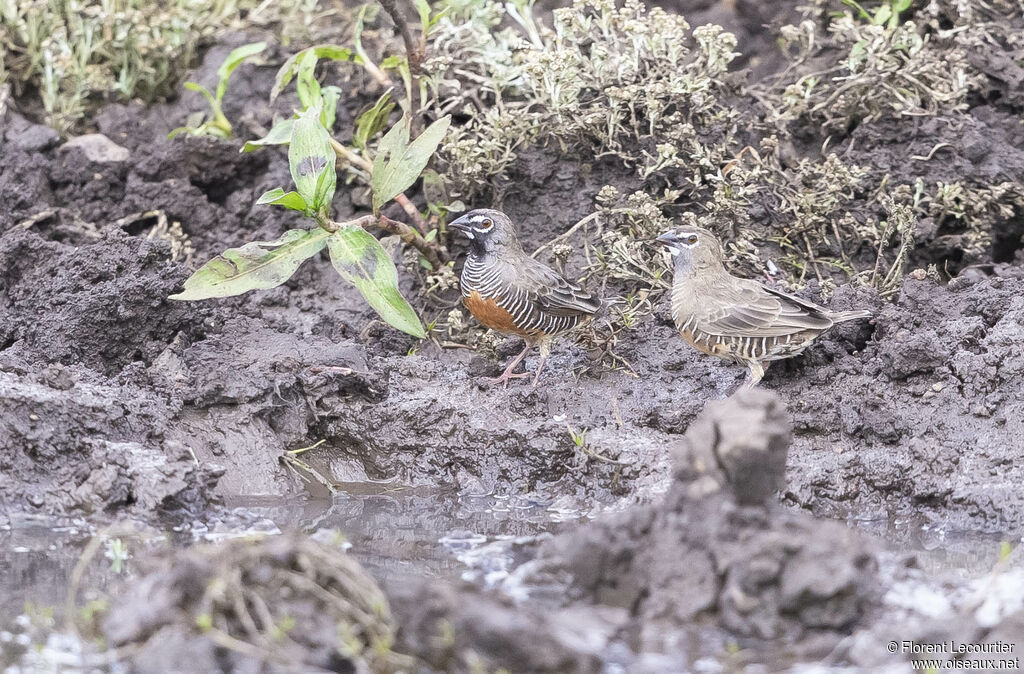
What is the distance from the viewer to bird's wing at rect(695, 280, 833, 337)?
6.59 metres

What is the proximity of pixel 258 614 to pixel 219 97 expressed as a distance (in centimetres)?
507

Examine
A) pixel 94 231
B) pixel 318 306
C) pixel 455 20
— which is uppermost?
pixel 455 20

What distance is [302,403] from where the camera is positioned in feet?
22.0

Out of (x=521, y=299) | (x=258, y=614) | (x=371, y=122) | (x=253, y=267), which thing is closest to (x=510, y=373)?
(x=521, y=299)

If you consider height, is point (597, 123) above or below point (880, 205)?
above

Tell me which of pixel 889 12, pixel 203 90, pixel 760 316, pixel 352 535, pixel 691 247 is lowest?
pixel 352 535

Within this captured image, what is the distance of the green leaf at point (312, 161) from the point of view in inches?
260

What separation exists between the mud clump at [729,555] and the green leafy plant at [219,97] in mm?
4777

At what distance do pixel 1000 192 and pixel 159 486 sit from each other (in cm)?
533

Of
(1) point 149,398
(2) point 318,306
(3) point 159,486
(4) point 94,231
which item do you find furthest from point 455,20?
(3) point 159,486

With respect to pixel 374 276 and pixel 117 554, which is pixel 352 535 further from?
pixel 374 276

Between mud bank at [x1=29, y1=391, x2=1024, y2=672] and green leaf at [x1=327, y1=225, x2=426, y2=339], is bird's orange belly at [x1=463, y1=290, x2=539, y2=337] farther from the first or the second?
mud bank at [x1=29, y1=391, x2=1024, y2=672]

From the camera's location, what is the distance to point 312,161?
21.8 ft

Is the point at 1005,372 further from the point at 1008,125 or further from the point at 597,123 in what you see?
the point at 597,123
